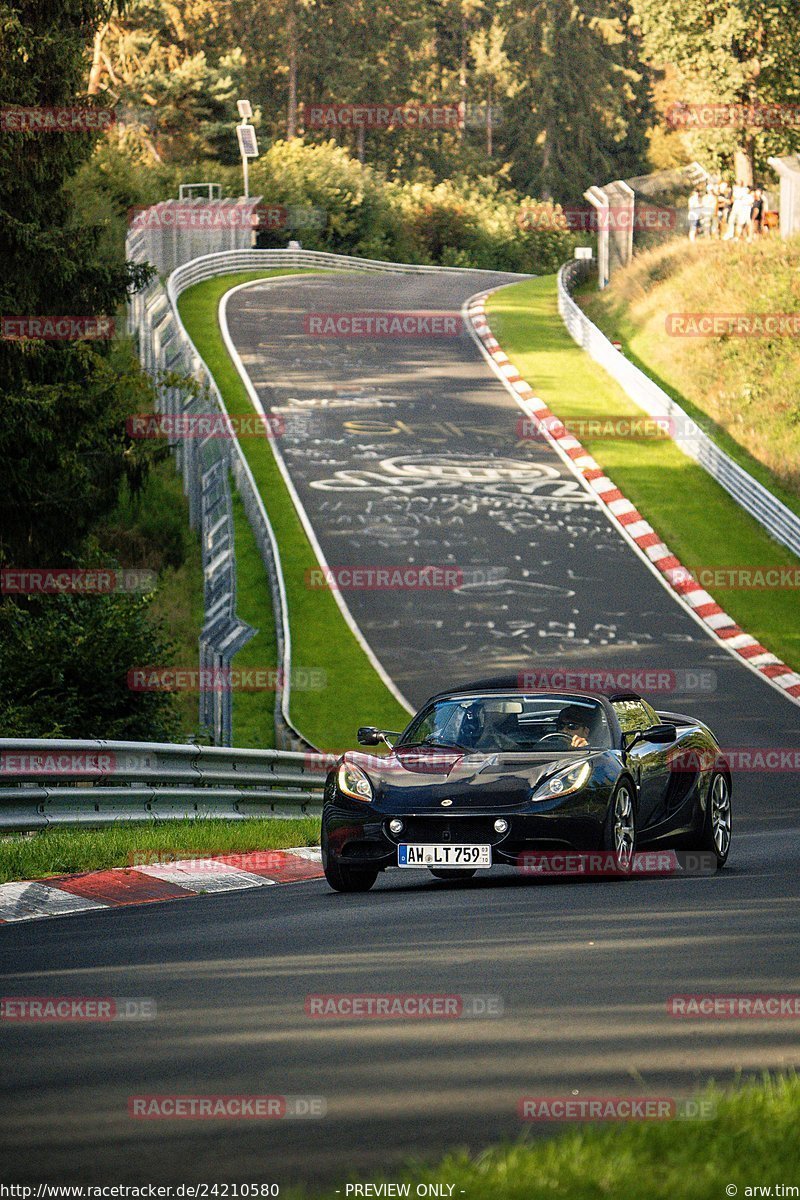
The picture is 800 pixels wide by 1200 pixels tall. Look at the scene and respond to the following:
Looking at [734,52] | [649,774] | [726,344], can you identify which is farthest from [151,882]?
[734,52]

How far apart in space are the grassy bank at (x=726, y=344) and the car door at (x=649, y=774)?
2318 centimetres

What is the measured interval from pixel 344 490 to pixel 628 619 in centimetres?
926

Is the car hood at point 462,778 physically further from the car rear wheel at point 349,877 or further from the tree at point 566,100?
the tree at point 566,100

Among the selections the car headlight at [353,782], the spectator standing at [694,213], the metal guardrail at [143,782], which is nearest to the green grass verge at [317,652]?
the metal guardrail at [143,782]

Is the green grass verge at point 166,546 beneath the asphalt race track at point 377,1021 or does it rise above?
beneath

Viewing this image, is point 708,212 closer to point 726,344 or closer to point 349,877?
point 726,344

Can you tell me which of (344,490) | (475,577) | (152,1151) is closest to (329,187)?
(344,490)

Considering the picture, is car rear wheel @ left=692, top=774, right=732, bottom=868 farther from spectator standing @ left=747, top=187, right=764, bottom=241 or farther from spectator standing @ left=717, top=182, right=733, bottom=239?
spectator standing @ left=717, top=182, right=733, bottom=239

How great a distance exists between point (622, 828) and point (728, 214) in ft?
147

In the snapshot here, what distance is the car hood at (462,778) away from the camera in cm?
1104

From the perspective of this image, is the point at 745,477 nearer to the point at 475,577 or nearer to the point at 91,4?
the point at 475,577

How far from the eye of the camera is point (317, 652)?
27156 millimetres

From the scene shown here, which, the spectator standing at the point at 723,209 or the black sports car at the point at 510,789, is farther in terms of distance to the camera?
the spectator standing at the point at 723,209

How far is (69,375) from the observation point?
26.5m
